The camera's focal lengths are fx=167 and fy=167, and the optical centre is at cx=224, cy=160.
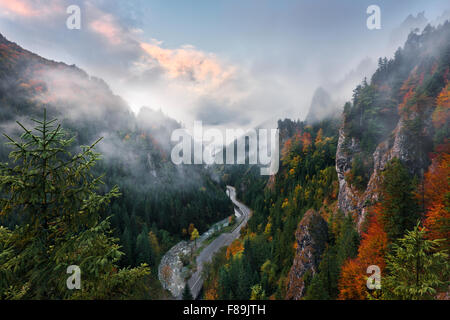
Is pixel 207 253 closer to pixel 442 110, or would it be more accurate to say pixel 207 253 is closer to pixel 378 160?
pixel 378 160

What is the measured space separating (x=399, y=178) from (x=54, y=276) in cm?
2420

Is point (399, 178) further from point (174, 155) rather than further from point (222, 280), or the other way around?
point (174, 155)

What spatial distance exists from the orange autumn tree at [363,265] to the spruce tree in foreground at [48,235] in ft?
63.4

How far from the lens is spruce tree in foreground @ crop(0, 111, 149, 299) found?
17.0 feet

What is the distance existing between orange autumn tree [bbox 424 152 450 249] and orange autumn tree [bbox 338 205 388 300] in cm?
347

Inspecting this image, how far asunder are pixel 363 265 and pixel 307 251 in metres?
9.48

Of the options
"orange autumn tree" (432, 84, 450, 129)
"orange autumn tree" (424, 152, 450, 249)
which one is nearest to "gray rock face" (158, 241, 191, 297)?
"orange autumn tree" (424, 152, 450, 249)

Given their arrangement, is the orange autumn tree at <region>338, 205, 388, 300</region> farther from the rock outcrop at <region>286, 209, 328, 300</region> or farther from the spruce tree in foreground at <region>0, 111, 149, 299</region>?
the spruce tree in foreground at <region>0, 111, 149, 299</region>

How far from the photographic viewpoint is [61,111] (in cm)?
12825

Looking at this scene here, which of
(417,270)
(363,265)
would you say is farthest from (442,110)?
(417,270)

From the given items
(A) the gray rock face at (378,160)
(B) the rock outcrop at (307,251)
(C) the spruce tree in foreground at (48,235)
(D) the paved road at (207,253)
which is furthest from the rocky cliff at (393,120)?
(D) the paved road at (207,253)

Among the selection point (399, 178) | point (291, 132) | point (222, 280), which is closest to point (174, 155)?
point (291, 132)

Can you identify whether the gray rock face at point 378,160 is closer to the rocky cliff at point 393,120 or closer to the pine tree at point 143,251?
the rocky cliff at point 393,120

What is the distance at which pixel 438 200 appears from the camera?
49.3 feet
